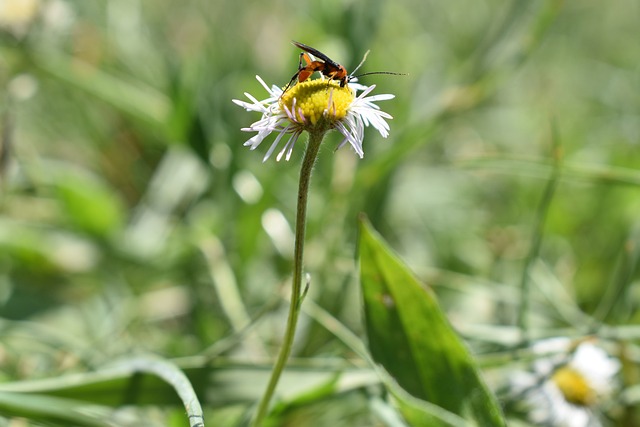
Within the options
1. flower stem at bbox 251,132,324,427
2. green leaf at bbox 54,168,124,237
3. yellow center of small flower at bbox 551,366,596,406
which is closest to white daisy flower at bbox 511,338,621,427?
yellow center of small flower at bbox 551,366,596,406

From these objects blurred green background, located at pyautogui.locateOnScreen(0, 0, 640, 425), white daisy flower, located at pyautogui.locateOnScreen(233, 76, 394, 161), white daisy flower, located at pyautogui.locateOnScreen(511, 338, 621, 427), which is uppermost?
blurred green background, located at pyautogui.locateOnScreen(0, 0, 640, 425)

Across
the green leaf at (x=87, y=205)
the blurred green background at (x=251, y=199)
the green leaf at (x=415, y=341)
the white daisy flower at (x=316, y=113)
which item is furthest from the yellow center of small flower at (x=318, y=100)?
the green leaf at (x=87, y=205)

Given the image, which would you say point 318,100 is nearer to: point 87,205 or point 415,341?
point 415,341

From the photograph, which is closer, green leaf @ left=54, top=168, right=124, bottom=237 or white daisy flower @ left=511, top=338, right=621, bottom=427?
white daisy flower @ left=511, top=338, right=621, bottom=427

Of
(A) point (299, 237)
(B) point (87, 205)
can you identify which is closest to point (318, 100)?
(A) point (299, 237)

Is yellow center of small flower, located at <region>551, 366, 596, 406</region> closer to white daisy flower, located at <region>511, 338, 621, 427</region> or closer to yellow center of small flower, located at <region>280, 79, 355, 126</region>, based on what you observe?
white daisy flower, located at <region>511, 338, 621, 427</region>

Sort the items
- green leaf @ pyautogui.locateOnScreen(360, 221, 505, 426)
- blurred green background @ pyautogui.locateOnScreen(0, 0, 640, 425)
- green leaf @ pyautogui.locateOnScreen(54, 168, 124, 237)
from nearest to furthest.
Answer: green leaf @ pyautogui.locateOnScreen(360, 221, 505, 426) < blurred green background @ pyautogui.locateOnScreen(0, 0, 640, 425) < green leaf @ pyautogui.locateOnScreen(54, 168, 124, 237)
